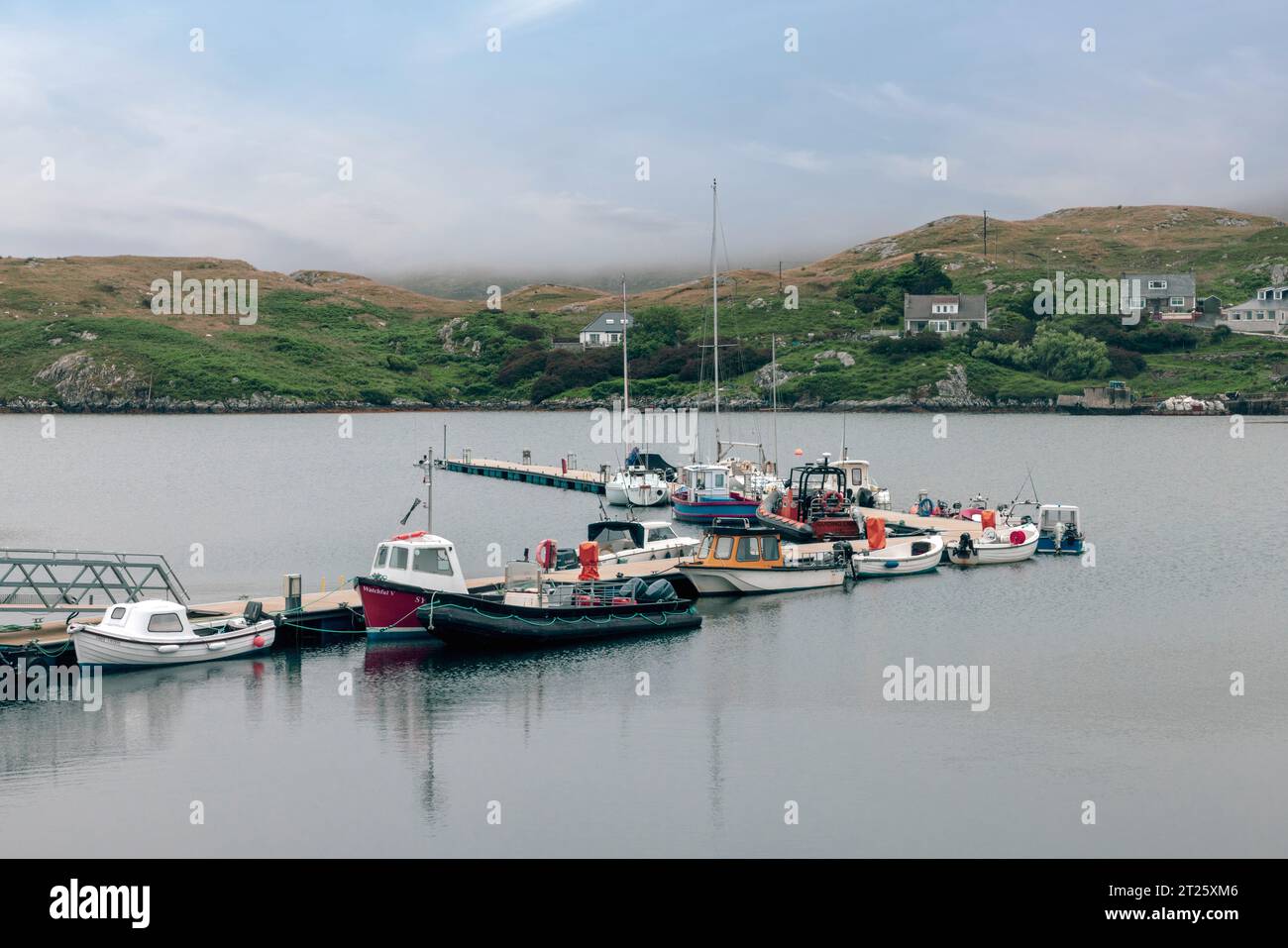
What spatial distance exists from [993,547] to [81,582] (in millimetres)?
40700

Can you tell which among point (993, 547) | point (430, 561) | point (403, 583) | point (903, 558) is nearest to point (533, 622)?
point (430, 561)

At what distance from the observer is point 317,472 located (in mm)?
120188

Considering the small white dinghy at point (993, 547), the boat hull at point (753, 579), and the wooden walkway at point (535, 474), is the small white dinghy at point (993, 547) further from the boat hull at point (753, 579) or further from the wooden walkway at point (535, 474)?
the wooden walkway at point (535, 474)

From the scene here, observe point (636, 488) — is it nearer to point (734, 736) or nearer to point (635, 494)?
point (635, 494)

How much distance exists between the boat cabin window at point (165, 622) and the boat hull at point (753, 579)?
20.2 metres

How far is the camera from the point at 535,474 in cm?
11012

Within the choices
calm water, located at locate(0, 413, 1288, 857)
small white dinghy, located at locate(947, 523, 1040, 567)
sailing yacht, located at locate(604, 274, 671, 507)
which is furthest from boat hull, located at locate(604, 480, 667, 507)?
small white dinghy, located at locate(947, 523, 1040, 567)

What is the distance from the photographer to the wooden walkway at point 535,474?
10496 centimetres

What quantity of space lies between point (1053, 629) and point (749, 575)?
1200 cm

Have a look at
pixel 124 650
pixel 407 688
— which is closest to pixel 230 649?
pixel 124 650

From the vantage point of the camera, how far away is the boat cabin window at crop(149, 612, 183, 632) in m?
40.8
